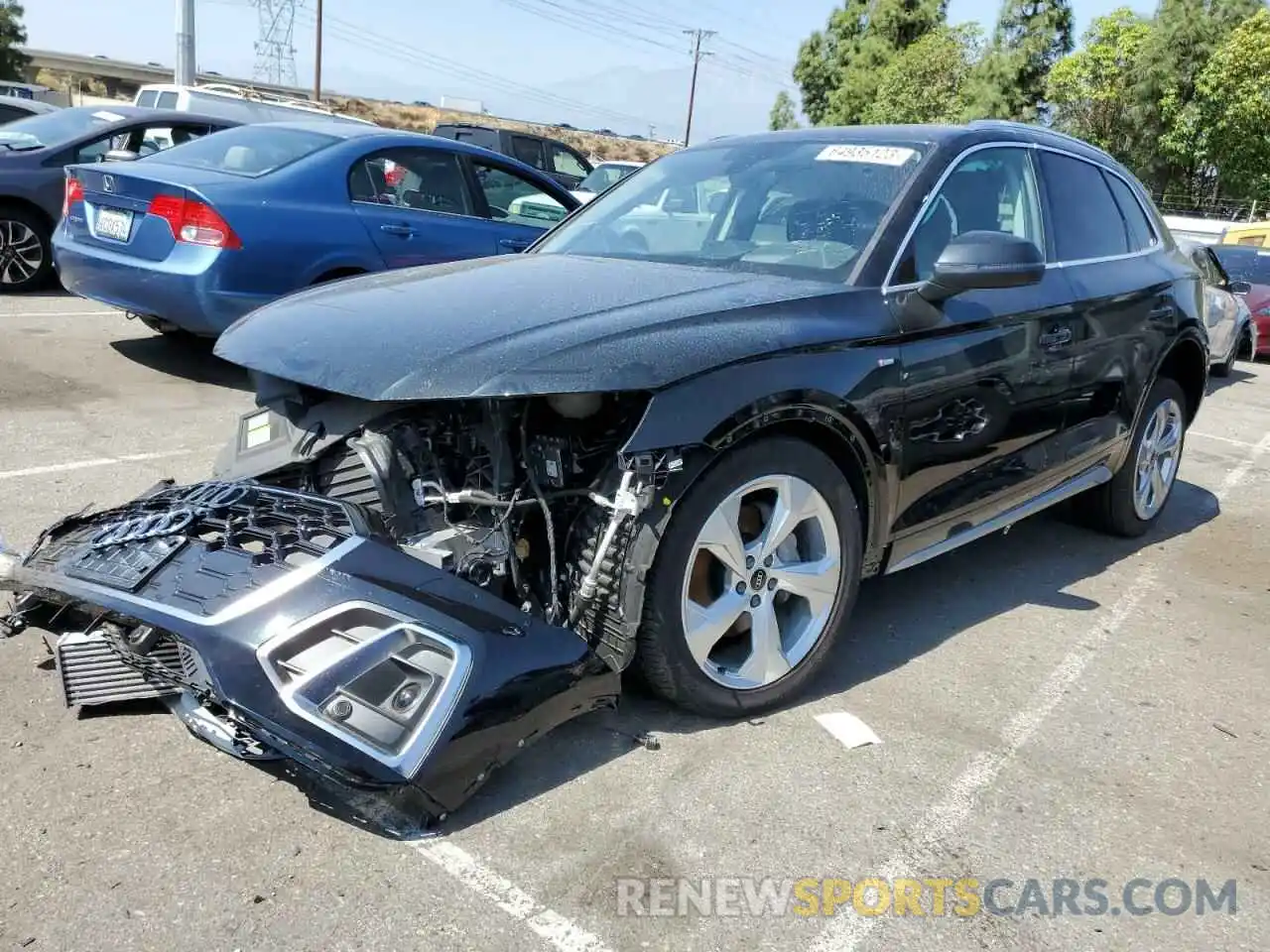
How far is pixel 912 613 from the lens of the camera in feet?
13.6

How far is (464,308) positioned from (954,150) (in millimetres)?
1965

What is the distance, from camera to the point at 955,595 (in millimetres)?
4406

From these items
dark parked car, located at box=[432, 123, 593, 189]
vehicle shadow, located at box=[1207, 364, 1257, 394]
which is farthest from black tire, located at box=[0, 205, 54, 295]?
vehicle shadow, located at box=[1207, 364, 1257, 394]

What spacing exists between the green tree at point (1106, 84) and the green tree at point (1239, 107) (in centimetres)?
230

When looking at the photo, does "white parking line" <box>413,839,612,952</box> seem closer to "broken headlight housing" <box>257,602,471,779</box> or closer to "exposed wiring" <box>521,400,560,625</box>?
"broken headlight housing" <box>257,602,471,779</box>

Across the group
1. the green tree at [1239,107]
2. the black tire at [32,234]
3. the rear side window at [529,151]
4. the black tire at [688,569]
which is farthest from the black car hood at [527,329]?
the green tree at [1239,107]

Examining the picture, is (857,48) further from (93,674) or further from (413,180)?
(93,674)

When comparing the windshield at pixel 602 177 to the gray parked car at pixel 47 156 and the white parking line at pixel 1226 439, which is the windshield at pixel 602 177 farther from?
the white parking line at pixel 1226 439

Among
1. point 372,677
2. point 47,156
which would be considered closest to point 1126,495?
point 372,677

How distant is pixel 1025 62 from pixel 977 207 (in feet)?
125

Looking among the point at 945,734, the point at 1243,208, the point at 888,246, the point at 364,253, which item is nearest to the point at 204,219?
the point at 364,253

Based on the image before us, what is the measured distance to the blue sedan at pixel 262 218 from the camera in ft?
20.2

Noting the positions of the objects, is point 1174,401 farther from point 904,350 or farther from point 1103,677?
point 904,350

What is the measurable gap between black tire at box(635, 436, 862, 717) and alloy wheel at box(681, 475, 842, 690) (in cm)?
2
